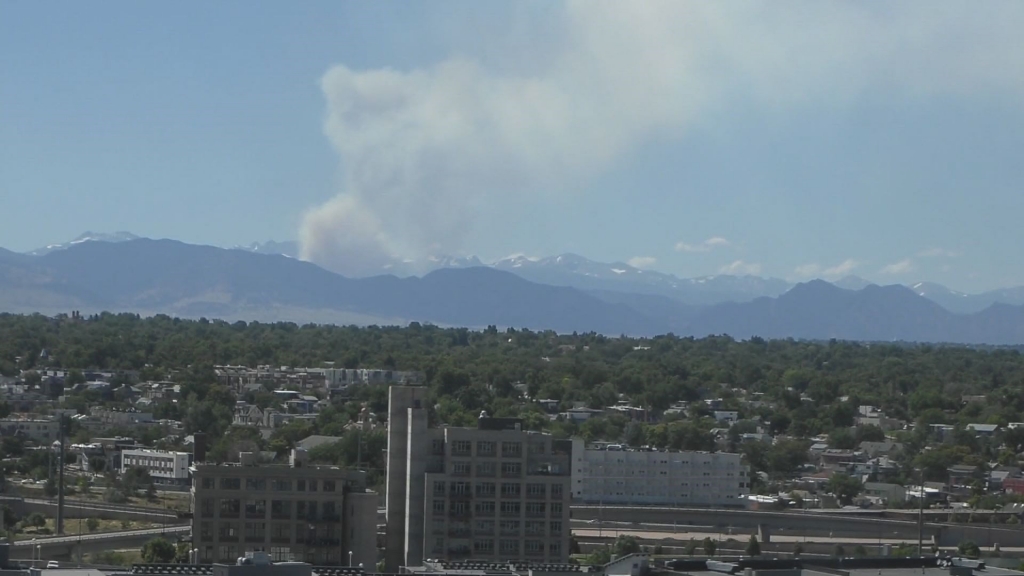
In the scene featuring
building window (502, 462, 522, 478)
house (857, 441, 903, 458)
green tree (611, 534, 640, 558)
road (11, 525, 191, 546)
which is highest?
building window (502, 462, 522, 478)

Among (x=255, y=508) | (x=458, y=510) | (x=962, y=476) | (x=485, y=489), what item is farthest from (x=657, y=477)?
(x=255, y=508)

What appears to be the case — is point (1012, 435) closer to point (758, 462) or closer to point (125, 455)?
point (758, 462)

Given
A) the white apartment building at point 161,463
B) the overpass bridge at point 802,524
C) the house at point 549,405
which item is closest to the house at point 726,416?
the house at point 549,405

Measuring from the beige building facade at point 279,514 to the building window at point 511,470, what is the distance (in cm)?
378

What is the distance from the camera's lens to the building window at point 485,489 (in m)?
59.1

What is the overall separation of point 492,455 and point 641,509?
199ft

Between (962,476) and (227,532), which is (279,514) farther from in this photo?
(962,476)

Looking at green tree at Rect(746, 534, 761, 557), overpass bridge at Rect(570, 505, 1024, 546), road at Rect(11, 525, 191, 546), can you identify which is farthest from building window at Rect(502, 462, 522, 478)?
overpass bridge at Rect(570, 505, 1024, 546)

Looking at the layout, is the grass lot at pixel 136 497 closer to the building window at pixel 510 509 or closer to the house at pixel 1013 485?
the building window at pixel 510 509

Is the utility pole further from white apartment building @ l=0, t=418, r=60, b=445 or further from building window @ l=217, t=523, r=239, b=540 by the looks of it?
white apartment building @ l=0, t=418, r=60, b=445

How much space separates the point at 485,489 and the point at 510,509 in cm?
84

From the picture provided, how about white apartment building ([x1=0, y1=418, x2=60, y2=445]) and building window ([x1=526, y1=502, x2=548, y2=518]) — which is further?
white apartment building ([x1=0, y1=418, x2=60, y2=445])

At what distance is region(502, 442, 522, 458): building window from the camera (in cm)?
5941

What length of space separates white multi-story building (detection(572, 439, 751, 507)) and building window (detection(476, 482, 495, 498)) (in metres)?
69.7
